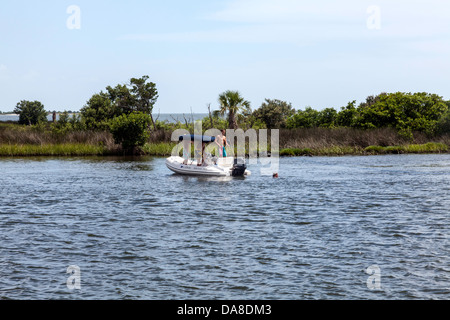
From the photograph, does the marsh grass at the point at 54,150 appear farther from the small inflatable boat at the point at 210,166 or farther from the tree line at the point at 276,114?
the small inflatable boat at the point at 210,166

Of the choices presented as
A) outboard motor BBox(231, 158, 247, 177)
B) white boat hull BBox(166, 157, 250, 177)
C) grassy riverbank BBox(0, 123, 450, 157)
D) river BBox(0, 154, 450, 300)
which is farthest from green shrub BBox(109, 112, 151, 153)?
outboard motor BBox(231, 158, 247, 177)

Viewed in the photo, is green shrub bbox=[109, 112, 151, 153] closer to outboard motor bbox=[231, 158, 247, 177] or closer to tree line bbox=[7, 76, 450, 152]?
tree line bbox=[7, 76, 450, 152]

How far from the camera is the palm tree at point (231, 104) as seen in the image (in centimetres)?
6875

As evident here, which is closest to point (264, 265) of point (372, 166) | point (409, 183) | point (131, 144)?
point (409, 183)

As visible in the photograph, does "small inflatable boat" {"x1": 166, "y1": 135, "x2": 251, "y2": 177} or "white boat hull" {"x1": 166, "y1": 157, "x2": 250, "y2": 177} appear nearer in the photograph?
"small inflatable boat" {"x1": 166, "y1": 135, "x2": 251, "y2": 177}

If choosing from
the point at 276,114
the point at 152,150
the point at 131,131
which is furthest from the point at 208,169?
the point at 276,114

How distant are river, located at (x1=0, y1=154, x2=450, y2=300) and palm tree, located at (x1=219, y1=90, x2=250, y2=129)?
3386 centimetres

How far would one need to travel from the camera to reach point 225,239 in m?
17.7

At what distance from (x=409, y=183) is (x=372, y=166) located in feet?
38.7

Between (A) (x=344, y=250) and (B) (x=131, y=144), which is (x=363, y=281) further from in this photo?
(B) (x=131, y=144)

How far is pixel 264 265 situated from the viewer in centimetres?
1438

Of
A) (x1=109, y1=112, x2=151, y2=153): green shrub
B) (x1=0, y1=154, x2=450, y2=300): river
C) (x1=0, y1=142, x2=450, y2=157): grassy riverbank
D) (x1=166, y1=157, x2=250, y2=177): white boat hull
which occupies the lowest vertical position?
(x1=0, y1=154, x2=450, y2=300): river

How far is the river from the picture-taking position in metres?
12.8

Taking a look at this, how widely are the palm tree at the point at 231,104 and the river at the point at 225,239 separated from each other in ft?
111
